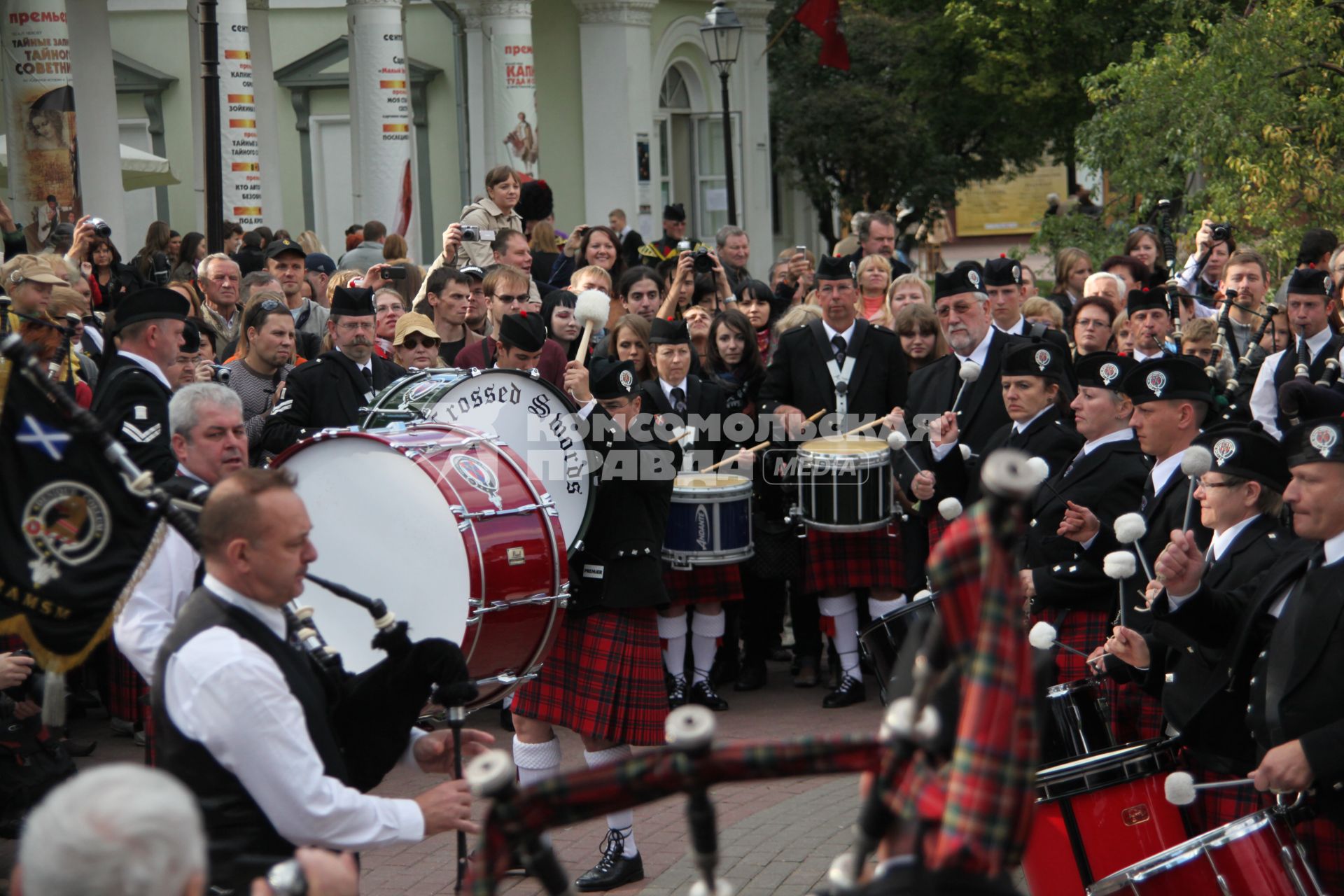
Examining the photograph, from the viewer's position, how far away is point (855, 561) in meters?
7.96

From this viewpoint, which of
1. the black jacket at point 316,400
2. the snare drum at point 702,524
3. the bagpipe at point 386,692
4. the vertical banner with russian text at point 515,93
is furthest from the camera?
the vertical banner with russian text at point 515,93

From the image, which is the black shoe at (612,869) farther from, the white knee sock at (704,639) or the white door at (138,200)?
the white door at (138,200)

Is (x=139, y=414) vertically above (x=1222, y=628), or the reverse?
(x=139, y=414)

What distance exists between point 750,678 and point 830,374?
5.53 ft

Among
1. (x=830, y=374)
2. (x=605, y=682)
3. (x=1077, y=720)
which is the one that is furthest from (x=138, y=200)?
(x=1077, y=720)

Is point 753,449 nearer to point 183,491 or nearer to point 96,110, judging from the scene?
point 183,491

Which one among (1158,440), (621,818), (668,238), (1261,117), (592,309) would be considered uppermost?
(1261,117)

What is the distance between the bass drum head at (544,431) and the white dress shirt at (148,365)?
105 centimetres

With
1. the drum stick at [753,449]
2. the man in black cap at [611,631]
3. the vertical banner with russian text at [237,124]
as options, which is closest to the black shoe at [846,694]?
the drum stick at [753,449]

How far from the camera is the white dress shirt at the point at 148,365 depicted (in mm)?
5625

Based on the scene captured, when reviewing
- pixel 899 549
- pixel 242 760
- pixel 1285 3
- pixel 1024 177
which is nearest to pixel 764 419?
pixel 899 549

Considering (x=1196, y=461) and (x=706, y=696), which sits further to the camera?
(x=706, y=696)

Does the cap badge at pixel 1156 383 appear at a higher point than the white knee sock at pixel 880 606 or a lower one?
higher

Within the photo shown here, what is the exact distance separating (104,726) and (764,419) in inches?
143
